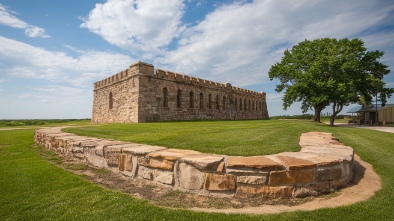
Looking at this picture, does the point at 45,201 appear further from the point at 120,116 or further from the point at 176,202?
the point at 120,116

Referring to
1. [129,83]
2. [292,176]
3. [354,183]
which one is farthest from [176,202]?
[129,83]

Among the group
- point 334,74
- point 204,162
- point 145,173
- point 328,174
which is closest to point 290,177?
point 328,174

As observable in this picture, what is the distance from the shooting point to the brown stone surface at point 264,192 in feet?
10.2

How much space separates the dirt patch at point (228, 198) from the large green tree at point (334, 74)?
16.2 meters

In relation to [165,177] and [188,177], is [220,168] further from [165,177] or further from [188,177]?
[165,177]

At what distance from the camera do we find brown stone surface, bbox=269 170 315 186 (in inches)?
123

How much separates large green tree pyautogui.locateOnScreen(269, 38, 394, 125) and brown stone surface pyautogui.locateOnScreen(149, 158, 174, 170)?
715 inches

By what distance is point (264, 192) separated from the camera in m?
3.12

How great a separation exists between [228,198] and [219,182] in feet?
0.90

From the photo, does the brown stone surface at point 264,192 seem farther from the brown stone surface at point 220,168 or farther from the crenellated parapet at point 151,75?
the crenellated parapet at point 151,75

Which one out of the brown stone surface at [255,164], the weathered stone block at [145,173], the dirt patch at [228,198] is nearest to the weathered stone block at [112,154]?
the dirt patch at [228,198]

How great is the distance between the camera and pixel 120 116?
19703 millimetres

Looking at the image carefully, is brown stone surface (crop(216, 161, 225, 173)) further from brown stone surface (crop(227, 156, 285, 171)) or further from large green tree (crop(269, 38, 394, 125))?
large green tree (crop(269, 38, 394, 125))

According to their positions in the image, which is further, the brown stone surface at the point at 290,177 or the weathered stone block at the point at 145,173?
the weathered stone block at the point at 145,173
